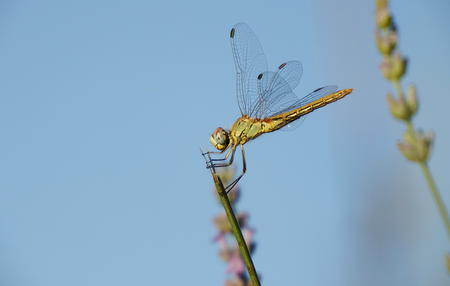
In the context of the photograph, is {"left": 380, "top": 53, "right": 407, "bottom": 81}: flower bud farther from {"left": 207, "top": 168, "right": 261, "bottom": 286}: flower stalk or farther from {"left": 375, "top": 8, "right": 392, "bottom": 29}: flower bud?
{"left": 207, "top": 168, "right": 261, "bottom": 286}: flower stalk

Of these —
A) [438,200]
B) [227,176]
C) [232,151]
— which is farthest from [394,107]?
[232,151]

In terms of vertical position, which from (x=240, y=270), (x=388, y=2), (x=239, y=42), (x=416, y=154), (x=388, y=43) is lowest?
(x=240, y=270)

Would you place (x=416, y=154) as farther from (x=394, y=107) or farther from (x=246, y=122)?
(x=246, y=122)

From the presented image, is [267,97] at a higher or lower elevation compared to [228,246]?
higher

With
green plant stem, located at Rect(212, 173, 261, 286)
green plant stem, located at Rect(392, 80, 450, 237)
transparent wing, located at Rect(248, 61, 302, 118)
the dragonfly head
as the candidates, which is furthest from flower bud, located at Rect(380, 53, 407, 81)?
transparent wing, located at Rect(248, 61, 302, 118)

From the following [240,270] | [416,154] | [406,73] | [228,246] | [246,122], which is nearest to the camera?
[416,154]

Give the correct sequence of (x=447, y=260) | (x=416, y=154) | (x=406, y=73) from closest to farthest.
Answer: (x=447, y=260) → (x=416, y=154) → (x=406, y=73)

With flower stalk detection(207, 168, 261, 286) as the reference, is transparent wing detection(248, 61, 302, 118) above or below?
above
